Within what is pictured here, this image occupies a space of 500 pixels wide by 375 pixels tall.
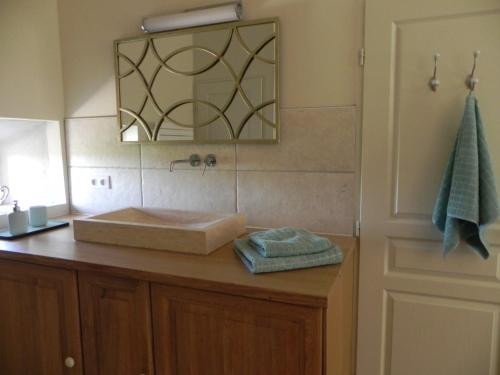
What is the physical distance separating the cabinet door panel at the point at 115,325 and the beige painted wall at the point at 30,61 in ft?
3.62

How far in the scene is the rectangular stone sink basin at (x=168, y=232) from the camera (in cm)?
132

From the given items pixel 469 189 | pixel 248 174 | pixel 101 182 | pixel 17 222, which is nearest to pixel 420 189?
pixel 469 189

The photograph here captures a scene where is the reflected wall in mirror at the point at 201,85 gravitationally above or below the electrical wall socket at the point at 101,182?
above

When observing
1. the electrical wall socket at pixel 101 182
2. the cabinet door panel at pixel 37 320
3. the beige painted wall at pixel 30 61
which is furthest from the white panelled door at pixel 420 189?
the beige painted wall at pixel 30 61

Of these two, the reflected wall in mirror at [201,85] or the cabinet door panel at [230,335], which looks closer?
the cabinet door panel at [230,335]

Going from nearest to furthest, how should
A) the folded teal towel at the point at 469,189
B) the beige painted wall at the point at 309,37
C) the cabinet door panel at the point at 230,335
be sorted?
the cabinet door panel at the point at 230,335 < the folded teal towel at the point at 469,189 < the beige painted wall at the point at 309,37

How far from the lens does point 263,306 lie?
103 cm

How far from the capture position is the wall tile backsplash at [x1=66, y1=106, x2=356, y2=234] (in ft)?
5.08

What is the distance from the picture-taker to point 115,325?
4.07 ft

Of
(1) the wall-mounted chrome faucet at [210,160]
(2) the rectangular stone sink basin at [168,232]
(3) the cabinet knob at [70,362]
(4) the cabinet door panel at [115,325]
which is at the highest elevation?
(1) the wall-mounted chrome faucet at [210,160]

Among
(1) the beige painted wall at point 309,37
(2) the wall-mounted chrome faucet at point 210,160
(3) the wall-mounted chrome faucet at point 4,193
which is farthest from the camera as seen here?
(3) the wall-mounted chrome faucet at point 4,193

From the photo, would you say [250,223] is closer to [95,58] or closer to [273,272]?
[273,272]

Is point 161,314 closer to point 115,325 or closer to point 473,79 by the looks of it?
point 115,325

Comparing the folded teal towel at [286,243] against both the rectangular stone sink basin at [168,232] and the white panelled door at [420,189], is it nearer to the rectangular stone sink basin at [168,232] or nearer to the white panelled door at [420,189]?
the rectangular stone sink basin at [168,232]
